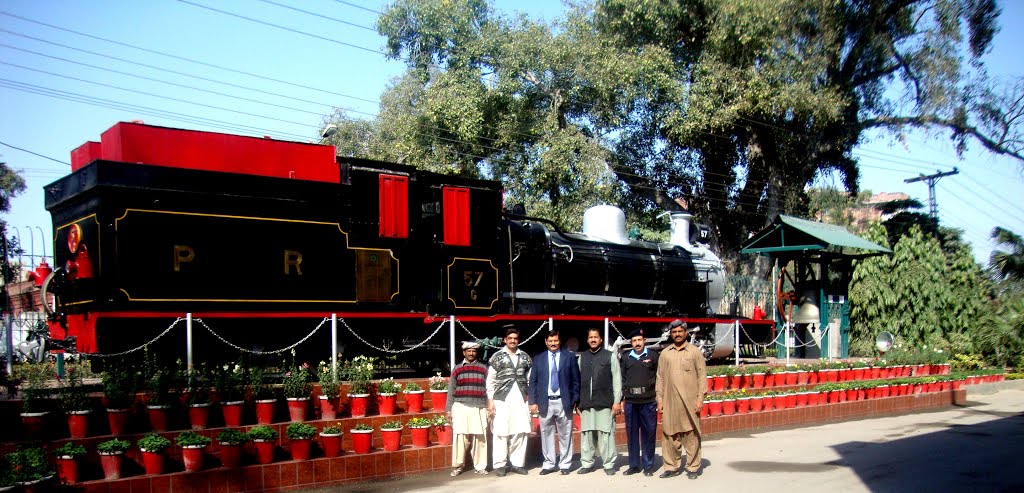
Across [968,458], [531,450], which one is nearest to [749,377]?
[968,458]

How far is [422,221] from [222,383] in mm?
4788

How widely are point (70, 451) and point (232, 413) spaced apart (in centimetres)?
199

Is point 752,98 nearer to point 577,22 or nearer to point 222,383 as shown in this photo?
point 577,22

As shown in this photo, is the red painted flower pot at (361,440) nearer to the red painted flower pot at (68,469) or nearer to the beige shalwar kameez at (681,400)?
the red painted flower pot at (68,469)

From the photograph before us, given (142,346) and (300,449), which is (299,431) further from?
(142,346)

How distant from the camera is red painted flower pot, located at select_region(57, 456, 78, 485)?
301 inches

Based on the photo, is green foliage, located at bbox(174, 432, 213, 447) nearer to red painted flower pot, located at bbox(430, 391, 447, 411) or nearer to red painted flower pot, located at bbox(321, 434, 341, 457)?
red painted flower pot, located at bbox(321, 434, 341, 457)

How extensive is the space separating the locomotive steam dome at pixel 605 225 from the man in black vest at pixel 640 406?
27.0 ft

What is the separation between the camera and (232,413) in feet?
31.2

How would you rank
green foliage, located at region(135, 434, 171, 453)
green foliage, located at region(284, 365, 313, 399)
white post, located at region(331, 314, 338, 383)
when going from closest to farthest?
green foliage, located at region(135, 434, 171, 453)
green foliage, located at region(284, 365, 313, 399)
white post, located at region(331, 314, 338, 383)

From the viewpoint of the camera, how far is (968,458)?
10430 millimetres

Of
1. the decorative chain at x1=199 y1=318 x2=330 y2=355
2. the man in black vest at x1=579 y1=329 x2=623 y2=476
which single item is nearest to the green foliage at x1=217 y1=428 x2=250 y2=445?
the decorative chain at x1=199 y1=318 x2=330 y2=355

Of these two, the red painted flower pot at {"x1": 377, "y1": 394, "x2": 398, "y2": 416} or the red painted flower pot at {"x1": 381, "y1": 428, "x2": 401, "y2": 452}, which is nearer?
the red painted flower pot at {"x1": 381, "y1": 428, "x2": 401, "y2": 452}

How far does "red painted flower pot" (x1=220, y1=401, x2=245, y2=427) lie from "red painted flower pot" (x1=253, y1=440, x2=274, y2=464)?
86 centimetres
